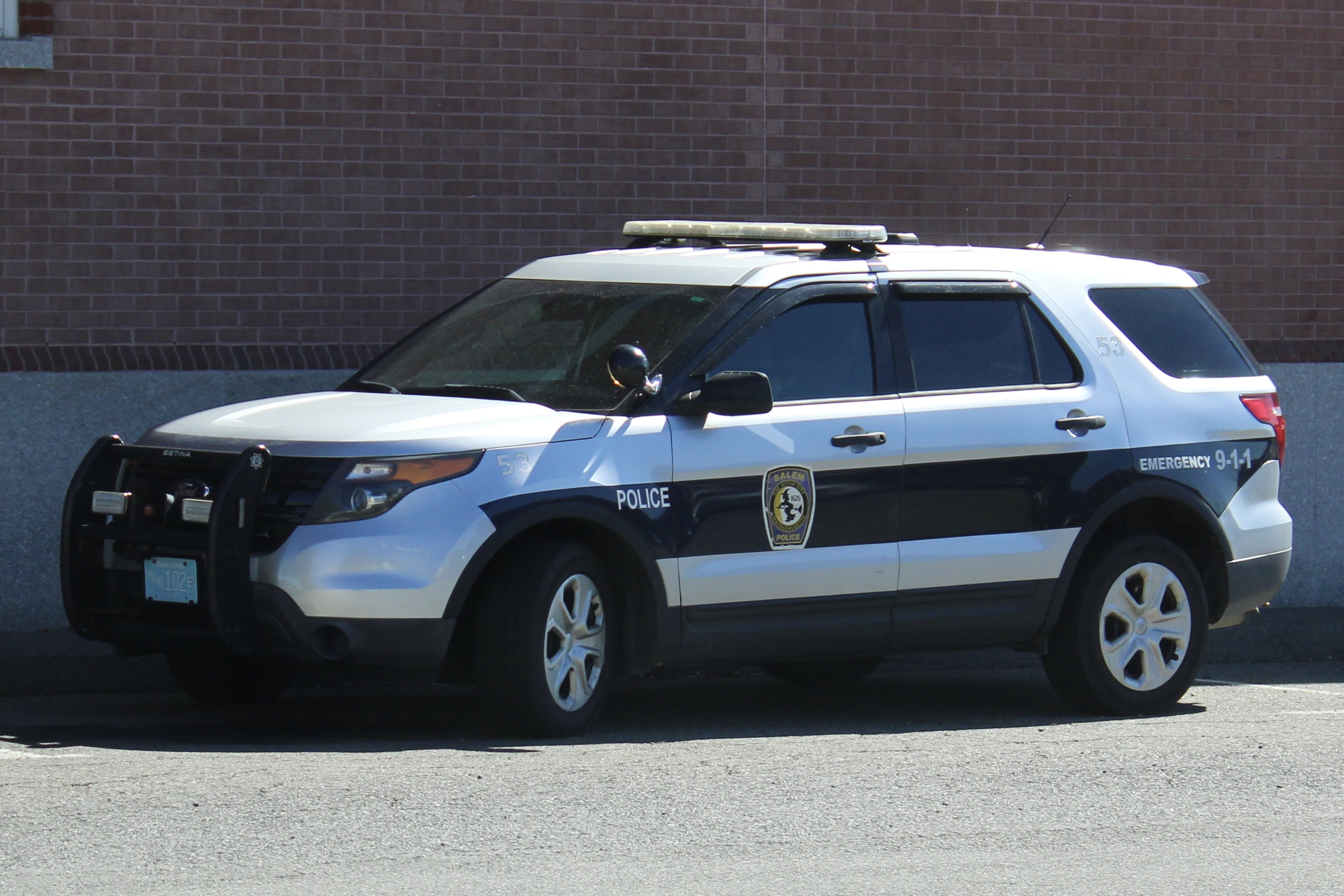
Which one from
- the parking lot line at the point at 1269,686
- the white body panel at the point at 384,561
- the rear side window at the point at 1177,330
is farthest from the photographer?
the parking lot line at the point at 1269,686

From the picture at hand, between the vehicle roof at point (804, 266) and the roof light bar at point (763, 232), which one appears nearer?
the vehicle roof at point (804, 266)

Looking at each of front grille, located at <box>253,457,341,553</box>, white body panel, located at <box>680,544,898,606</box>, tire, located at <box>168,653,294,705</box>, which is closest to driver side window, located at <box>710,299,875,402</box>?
white body panel, located at <box>680,544,898,606</box>

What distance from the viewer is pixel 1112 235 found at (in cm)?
1287

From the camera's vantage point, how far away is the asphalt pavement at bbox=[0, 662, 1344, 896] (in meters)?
5.41

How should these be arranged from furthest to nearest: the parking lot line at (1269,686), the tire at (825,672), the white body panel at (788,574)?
the parking lot line at (1269,686), the tire at (825,672), the white body panel at (788,574)

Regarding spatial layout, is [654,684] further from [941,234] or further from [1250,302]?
[1250,302]

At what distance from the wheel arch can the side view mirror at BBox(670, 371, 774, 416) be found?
0.52 metres

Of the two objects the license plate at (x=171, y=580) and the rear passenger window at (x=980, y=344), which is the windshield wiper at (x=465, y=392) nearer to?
the license plate at (x=171, y=580)

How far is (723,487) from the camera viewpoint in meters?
→ 7.56

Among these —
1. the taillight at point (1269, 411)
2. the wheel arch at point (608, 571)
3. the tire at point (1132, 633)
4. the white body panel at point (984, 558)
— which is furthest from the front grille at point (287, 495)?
the taillight at point (1269, 411)

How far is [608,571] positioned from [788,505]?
0.74 metres

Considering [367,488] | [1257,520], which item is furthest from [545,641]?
[1257,520]

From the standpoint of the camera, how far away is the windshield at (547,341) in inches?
302

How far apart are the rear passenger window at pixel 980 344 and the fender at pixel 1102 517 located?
55 cm
